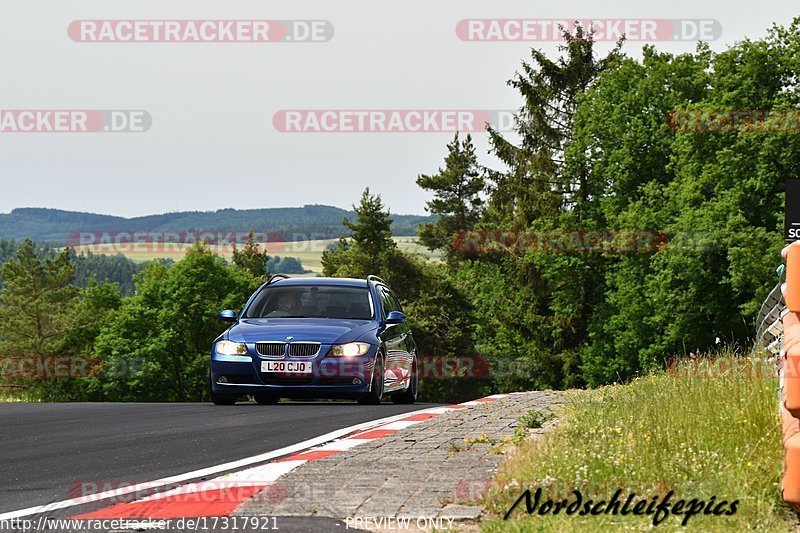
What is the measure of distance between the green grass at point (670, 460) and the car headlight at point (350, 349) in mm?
5692

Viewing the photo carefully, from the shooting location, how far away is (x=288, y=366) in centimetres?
1463

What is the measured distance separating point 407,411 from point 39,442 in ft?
14.5

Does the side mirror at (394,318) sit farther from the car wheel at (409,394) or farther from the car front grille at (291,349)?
the car wheel at (409,394)

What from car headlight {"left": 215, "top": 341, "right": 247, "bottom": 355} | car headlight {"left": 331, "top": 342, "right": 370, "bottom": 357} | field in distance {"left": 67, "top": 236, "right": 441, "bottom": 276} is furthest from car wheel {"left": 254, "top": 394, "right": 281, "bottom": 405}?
field in distance {"left": 67, "top": 236, "right": 441, "bottom": 276}

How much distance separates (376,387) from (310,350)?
3.59 feet

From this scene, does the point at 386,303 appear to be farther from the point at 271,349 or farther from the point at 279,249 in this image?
the point at 279,249

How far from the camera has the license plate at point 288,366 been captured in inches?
574

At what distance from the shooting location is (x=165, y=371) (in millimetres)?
65188

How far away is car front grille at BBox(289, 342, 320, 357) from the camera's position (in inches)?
576

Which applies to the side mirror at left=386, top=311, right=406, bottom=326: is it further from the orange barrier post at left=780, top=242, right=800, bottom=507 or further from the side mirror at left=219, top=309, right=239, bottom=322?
the orange barrier post at left=780, top=242, right=800, bottom=507

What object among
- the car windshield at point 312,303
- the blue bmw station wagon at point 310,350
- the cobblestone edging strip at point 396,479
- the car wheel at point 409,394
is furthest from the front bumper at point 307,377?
the cobblestone edging strip at point 396,479

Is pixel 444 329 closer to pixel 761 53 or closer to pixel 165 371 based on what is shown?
pixel 165 371

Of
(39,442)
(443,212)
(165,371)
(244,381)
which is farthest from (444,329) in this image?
(39,442)

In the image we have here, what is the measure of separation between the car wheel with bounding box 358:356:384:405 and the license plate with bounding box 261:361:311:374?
0.89m
